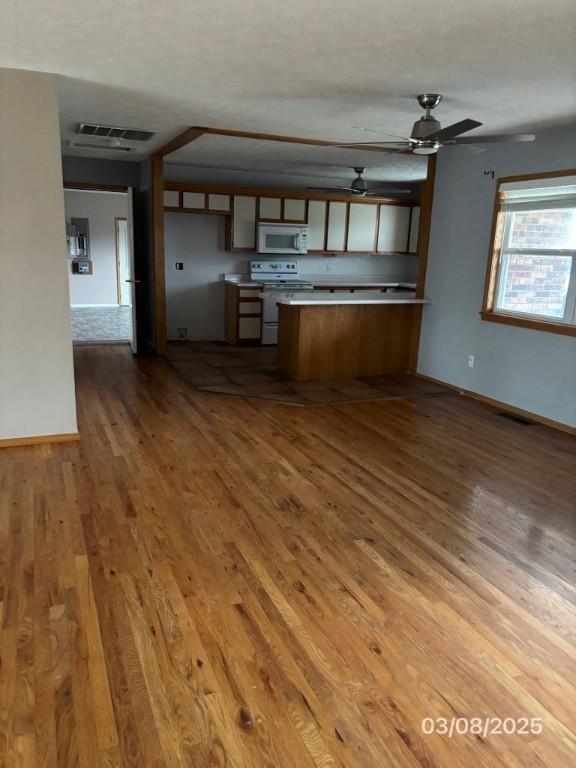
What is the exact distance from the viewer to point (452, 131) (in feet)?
11.7

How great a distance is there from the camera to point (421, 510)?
3201 mm

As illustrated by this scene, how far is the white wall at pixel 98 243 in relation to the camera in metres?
11.2

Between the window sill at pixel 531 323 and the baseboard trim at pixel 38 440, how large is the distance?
3853 mm

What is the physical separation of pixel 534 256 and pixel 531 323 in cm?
60

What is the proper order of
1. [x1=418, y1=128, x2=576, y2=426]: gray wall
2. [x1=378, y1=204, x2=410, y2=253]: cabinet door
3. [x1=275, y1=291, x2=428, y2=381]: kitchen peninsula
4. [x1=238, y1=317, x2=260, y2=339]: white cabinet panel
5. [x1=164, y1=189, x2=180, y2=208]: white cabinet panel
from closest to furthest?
[x1=418, y1=128, x2=576, y2=426]: gray wall
[x1=275, y1=291, x2=428, y2=381]: kitchen peninsula
[x1=164, y1=189, x2=180, y2=208]: white cabinet panel
[x1=238, y1=317, x2=260, y2=339]: white cabinet panel
[x1=378, y1=204, x2=410, y2=253]: cabinet door

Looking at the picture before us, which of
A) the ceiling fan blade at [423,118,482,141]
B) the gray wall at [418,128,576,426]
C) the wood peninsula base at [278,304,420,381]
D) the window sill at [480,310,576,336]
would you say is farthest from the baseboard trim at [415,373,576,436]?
the ceiling fan blade at [423,118,482,141]

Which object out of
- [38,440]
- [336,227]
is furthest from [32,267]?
[336,227]

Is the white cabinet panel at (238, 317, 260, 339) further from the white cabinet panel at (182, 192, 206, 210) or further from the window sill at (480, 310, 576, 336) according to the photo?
the window sill at (480, 310, 576, 336)

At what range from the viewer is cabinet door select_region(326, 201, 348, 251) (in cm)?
837

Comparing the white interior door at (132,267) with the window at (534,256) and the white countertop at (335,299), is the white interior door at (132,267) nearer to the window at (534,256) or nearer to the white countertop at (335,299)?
the white countertop at (335,299)

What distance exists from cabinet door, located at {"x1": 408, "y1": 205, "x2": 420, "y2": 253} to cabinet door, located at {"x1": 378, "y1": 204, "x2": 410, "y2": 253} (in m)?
0.07

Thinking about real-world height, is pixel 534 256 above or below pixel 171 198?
below
